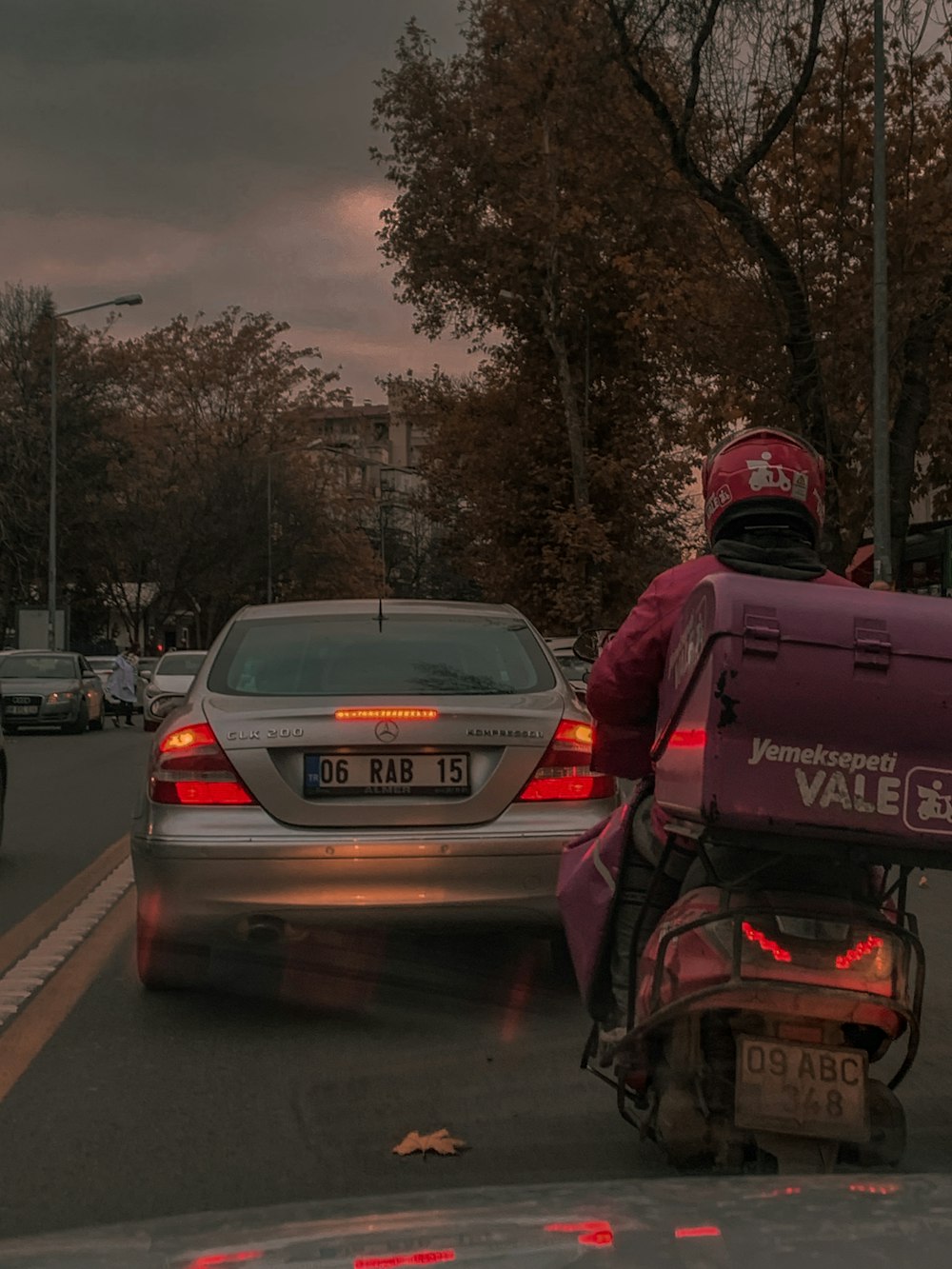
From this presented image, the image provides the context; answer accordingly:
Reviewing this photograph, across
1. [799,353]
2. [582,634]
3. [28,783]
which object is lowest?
[28,783]

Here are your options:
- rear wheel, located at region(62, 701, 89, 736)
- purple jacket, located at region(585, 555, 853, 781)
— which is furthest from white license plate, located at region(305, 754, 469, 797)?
rear wheel, located at region(62, 701, 89, 736)

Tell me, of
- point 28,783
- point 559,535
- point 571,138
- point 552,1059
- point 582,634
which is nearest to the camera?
point 582,634

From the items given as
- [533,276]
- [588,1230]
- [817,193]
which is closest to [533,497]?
[533,276]

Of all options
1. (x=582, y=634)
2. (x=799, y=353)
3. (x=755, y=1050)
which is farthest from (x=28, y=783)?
(x=755, y=1050)

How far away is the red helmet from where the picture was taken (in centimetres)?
431

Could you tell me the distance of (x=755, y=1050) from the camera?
379cm

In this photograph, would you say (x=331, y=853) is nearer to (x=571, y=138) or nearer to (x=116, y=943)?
(x=116, y=943)

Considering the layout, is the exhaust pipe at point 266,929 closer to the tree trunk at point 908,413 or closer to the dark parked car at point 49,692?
the tree trunk at point 908,413

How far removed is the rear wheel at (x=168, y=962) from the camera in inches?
271

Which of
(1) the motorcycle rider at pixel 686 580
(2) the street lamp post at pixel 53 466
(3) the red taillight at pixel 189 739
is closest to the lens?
(1) the motorcycle rider at pixel 686 580

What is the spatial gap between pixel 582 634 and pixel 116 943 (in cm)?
397

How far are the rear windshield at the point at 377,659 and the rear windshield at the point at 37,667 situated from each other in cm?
2864

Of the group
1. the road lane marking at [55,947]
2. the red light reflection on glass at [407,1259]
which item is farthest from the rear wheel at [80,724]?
the red light reflection on glass at [407,1259]

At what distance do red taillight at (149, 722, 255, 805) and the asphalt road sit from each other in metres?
0.79
